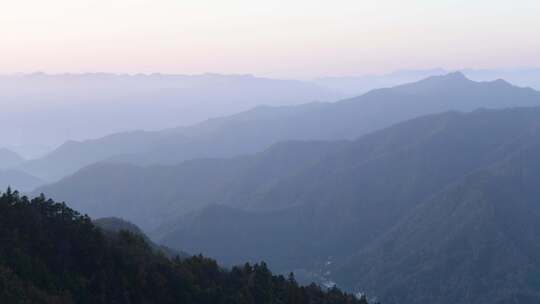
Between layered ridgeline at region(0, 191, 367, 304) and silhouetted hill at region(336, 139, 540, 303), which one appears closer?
layered ridgeline at region(0, 191, 367, 304)

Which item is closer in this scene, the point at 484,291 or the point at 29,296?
the point at 29,296

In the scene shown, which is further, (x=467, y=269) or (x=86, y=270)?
(x=467, y=269)

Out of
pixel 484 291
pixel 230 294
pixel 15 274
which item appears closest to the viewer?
pixel 15 274

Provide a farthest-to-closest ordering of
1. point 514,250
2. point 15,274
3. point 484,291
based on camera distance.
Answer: point 514,250, point 484,291, point 15,274

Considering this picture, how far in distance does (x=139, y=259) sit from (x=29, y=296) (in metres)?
15.6

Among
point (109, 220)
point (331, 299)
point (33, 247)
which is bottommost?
point (331, 299)

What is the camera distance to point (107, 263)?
49.4 meters

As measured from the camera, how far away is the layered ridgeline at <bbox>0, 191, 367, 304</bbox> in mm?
42406

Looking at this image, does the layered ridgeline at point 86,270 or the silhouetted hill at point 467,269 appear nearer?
the layered ridgeline at point 86,270

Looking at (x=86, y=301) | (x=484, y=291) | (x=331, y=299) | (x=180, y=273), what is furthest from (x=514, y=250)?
(x=86, y=301)

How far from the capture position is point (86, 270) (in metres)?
48.0

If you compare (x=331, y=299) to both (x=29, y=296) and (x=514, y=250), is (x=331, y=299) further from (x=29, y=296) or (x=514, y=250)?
(x=514, y=250)

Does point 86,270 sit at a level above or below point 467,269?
below

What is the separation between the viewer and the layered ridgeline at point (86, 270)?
42406 mm
